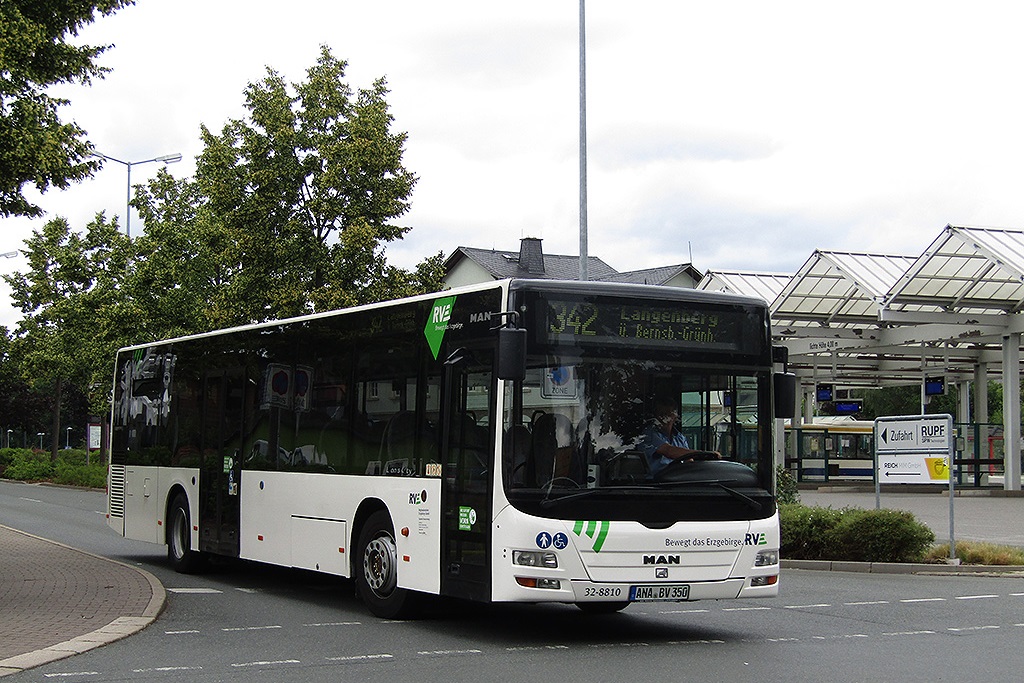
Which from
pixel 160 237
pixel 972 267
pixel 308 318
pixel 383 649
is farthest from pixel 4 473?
pixel 383 649

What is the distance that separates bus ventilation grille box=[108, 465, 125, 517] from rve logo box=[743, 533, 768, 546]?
1093cm

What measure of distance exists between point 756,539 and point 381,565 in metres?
3.35

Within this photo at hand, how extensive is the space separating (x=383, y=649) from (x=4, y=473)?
55013mm

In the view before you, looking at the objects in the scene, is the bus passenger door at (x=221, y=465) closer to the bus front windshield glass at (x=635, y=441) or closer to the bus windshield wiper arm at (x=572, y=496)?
the bus front windshield glass at (x=635, y=441)

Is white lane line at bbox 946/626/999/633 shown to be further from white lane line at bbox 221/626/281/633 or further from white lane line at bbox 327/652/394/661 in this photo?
white lane line at bbox 221/626/281/633

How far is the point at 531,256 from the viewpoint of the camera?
69.6 meters

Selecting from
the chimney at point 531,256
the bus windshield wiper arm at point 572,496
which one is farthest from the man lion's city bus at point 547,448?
the chimney at point 531,256

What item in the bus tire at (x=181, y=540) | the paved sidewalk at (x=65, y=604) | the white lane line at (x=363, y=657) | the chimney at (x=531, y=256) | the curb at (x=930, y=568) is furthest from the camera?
the chimney at (x=531, y=256)

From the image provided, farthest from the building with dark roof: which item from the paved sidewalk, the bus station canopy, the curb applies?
the paved sidewalk

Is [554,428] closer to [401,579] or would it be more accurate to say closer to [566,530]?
[566,530]

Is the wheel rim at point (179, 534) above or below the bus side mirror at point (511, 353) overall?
below

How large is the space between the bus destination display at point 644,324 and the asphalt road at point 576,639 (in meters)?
2.40

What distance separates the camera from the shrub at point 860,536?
18.2 m

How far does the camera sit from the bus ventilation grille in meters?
19.4
